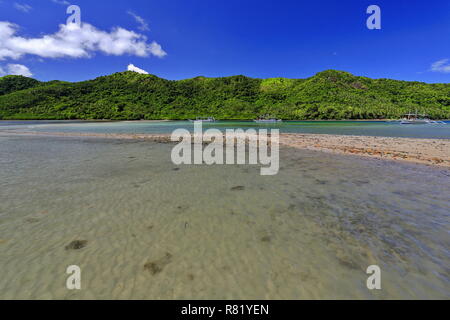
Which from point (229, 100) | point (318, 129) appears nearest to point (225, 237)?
point (318, 129)

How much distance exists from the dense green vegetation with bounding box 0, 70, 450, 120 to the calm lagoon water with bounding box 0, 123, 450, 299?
136m

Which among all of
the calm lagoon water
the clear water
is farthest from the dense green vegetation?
the calm lagoon water

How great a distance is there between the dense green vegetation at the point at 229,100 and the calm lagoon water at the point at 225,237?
136 m

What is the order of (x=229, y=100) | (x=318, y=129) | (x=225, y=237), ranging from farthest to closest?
(x=229, y=100), (x=318, y=129), (x=225, y=237)

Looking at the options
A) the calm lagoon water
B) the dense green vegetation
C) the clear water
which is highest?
the dense green vegetation

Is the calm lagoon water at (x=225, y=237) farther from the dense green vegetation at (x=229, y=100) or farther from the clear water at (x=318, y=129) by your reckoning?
the dense green vegetation at (x=229, y=100)

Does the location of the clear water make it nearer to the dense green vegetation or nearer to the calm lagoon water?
the calm lagoon water

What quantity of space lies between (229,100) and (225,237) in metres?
178

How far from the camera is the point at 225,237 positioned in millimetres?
5445

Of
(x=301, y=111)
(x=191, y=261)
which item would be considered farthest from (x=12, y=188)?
(x=301, y=111)

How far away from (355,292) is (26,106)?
207 meters

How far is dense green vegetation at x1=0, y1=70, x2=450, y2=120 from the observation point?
134500 millimetres

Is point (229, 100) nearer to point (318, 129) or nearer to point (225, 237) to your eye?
point (318, 129)
